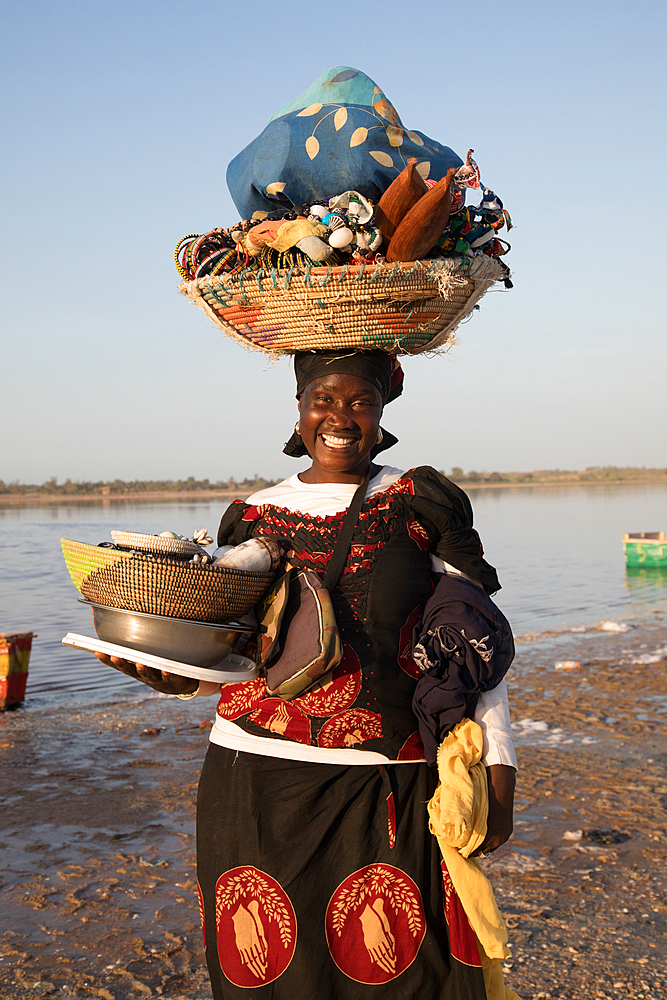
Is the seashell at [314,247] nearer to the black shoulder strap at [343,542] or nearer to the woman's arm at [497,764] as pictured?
the black shoulder strap at [343,542]

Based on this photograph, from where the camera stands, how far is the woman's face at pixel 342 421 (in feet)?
6.63

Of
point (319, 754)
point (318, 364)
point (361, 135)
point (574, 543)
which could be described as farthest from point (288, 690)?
point (574, 543)

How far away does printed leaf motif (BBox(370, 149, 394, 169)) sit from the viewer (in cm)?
201

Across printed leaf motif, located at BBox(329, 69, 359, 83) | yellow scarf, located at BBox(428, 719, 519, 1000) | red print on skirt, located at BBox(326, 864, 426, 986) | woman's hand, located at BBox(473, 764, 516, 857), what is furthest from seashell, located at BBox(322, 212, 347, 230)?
red print on skirt, located at BBox(326, 864, 426, 986)

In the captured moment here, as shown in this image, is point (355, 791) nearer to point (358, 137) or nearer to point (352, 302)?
point (352, 302)

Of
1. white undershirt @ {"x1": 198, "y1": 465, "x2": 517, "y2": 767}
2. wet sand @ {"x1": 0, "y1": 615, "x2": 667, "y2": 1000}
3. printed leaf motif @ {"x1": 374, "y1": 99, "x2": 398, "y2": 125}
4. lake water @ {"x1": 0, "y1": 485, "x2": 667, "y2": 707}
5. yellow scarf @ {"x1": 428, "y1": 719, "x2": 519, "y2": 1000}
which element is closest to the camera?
yellow scarf @ {"x1": 428, "y1": 719, "x2": 519, "y2": 1000}

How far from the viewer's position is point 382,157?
2020 millimetres

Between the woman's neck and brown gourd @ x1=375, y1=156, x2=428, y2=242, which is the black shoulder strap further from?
brown gourd @ x1=375, y1=156, x2=428, y2=242

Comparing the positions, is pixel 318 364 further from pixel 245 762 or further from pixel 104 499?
pixel 104 499

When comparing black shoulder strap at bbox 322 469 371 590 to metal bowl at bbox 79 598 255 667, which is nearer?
metal bowl at bbox 79 598 255 667

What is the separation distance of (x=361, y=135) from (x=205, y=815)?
174 cm

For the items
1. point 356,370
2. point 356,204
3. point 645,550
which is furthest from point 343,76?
point 645,550

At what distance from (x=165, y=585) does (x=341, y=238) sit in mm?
897

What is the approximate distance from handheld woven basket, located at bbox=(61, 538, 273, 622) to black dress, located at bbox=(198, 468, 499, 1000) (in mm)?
287
